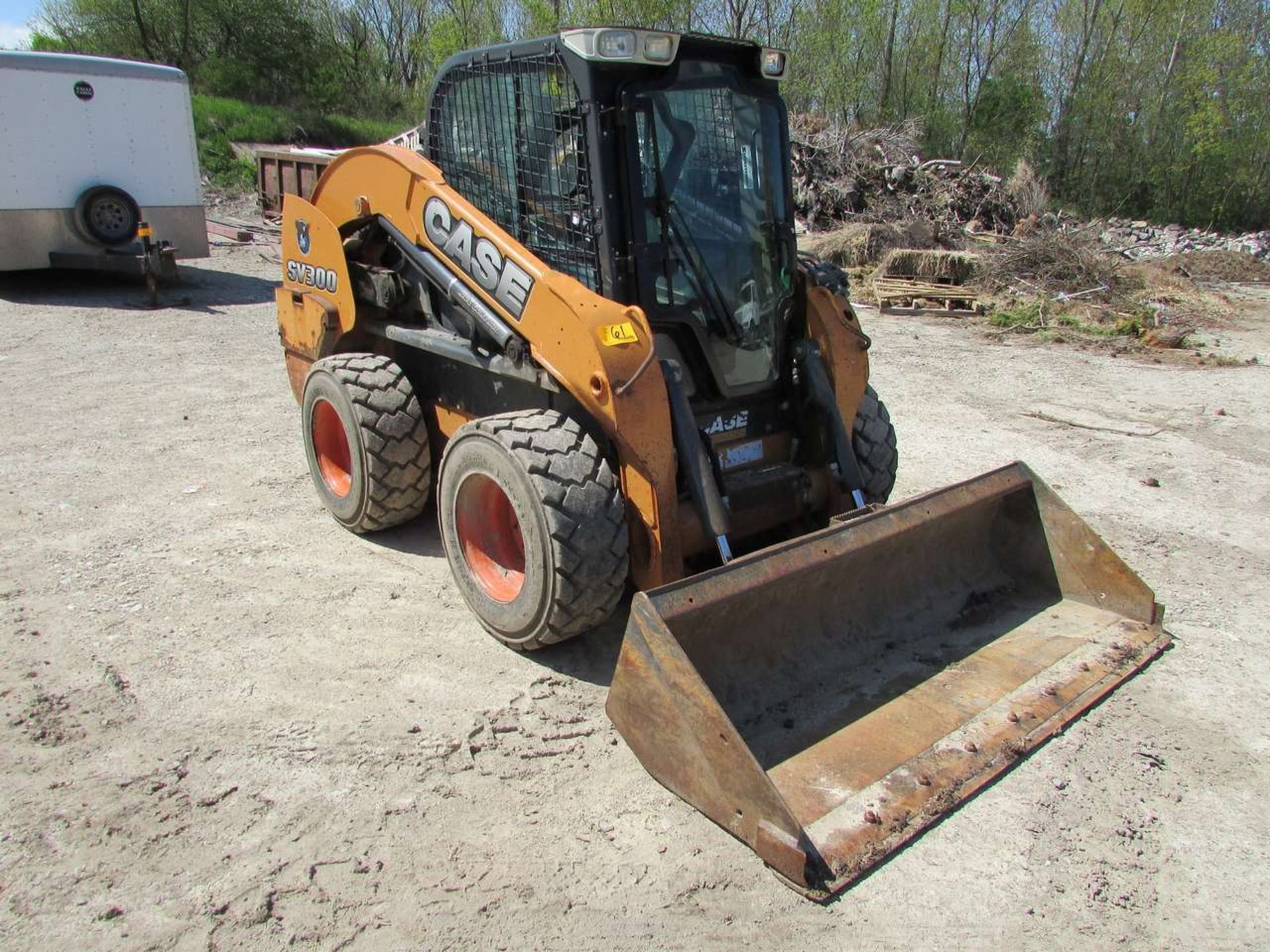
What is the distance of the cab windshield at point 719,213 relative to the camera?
3.79m

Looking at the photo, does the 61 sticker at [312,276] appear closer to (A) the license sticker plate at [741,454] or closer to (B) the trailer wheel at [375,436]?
(B) the trailer wheel at [375,436]

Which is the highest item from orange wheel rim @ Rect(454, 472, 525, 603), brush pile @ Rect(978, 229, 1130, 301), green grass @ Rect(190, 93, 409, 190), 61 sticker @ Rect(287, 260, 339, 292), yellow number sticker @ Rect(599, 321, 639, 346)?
green grass @ Rect(190, 93, 409, 190)

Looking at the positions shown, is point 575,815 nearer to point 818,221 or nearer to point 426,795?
point 426,795

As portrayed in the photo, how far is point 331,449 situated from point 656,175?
2.55 meters

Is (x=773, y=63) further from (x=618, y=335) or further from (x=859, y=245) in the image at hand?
(x=859, y=245)

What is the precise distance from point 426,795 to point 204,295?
9992 millimetres

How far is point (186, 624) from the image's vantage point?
13.6ft

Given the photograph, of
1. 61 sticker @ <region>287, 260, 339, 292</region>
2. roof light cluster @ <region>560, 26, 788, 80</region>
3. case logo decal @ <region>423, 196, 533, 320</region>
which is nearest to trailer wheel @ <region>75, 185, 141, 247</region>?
61 sticker @ <region>287, 260, 339, 292</region>

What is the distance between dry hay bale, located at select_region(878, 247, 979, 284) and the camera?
13.0 m

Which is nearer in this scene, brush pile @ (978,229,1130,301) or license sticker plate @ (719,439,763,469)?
license sticker plate @ (719,439,763,469)

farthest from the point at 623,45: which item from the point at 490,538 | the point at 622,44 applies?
the point at 490,538

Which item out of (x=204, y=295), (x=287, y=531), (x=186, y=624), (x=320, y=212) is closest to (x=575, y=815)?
(x=186, y=624)

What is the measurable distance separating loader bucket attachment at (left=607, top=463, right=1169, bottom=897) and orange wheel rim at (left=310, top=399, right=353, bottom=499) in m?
2.59

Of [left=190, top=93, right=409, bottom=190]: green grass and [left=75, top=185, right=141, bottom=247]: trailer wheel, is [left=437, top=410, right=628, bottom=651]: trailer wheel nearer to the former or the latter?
[left=75, top=185, right=141, bottom=247]: trailer wheel
